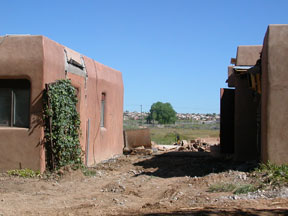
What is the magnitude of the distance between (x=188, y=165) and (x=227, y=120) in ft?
7.26

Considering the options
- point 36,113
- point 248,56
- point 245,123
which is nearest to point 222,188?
point 245,123

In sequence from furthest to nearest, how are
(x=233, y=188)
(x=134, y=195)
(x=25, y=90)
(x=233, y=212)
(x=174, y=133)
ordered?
(x=174, y=133) → (x=25, y=90) → (x=134, y=195) → (x=233, y=188) → (x=233, y=212)

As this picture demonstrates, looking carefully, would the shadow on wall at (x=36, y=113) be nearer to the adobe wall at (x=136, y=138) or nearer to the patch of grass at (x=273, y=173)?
the patch of grass at (x=273, y=173)

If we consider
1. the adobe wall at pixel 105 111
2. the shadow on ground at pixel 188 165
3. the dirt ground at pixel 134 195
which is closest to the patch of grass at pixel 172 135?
the adobe wall at pixel 105 111

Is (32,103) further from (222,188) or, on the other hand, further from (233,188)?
(233,188)

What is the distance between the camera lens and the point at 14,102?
36.9 ft

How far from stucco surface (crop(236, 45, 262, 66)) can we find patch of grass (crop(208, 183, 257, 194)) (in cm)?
582

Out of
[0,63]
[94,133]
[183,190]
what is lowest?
[183,190]

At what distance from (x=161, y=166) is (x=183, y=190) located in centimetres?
464

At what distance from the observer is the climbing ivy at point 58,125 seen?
1090cm

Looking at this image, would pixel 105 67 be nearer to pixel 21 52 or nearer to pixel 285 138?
pixel 21 52

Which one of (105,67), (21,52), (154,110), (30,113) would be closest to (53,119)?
(30,113)

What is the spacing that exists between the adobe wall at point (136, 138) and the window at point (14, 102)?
8005 millimetres

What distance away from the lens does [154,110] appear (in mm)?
88188
